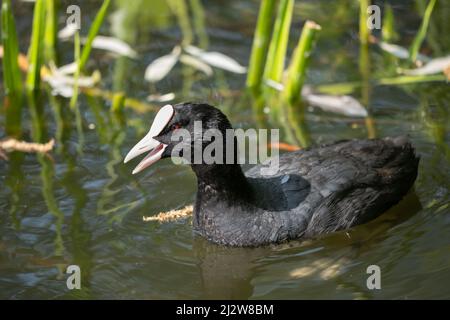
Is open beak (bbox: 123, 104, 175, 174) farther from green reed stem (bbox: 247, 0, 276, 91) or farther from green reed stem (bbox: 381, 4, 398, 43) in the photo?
green reed stem (bbox: 381, 4, 398, 43)

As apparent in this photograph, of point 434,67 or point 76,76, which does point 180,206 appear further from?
point 434,67

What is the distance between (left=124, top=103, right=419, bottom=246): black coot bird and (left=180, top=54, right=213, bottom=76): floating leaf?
2146 millimetres

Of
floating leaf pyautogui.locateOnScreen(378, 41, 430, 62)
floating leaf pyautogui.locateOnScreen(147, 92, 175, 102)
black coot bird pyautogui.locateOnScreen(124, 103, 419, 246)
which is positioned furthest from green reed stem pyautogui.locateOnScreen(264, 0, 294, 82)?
black coot bird pyautogui.locateOnScreen(124, 103, 419, 246)

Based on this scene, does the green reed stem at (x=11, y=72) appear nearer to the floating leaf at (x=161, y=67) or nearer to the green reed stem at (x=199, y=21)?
the floating leaf at (x=161, y=67)

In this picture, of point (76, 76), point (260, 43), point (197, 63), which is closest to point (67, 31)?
point (197, 63)

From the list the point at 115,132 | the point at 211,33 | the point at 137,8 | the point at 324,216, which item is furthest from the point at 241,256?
the point at 137,8

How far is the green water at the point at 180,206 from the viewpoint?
4.24 meters

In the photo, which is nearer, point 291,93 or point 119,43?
point 291,93

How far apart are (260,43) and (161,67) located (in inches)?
44.6

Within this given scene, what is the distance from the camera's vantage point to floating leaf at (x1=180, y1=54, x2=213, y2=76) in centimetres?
686

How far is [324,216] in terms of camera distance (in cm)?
463
